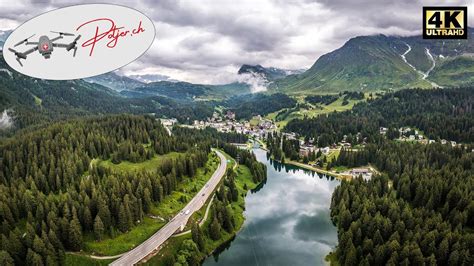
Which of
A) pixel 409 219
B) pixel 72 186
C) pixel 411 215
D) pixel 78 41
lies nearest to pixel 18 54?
pixel 78 41

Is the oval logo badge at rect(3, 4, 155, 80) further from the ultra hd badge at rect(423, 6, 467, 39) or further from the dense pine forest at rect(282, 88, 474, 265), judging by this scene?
the dense pine forest at rect(282, 88, 474, 265)

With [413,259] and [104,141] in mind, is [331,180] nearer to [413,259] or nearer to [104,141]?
[413,259]

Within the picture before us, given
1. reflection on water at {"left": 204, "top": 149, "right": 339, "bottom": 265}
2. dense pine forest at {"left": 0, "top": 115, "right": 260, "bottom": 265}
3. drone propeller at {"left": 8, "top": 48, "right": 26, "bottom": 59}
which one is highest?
drone propeller at {"left": 8, "top": 48, "right": 26, "bottom": 59}

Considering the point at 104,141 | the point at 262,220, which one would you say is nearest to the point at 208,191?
the point at 262,220

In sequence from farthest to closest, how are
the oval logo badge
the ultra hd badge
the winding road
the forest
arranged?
1. the winding road
2. the forest
3. the ultra hd badge
4. the oval logo badge

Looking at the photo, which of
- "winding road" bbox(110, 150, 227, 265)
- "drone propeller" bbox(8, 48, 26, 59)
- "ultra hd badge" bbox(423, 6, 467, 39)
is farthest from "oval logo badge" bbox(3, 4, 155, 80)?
"winding road" bbox(110, 150, 227, 265)

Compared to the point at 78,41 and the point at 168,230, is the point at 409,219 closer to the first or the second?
the point at 168,230

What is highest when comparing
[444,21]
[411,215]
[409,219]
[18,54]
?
[444,21]
